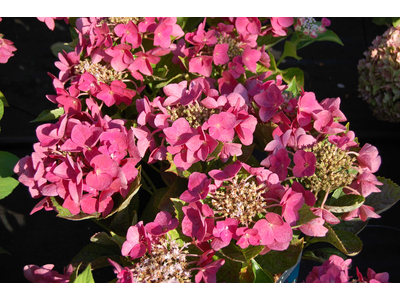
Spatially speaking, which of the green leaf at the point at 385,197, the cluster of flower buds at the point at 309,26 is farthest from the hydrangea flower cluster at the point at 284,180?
the cluster of flower buds at the point at 309,26

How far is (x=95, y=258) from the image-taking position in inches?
35.9

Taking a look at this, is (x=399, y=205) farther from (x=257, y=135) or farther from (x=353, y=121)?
(x=257, y=135)

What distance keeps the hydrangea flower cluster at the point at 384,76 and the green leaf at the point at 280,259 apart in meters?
1.00

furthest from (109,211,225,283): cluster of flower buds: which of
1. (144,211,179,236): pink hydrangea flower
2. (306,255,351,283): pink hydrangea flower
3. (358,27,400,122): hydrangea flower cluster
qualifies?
(358,27,400,122): hydrangea flower cluster

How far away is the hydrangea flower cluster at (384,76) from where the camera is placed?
1.39m

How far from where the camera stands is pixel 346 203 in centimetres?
74

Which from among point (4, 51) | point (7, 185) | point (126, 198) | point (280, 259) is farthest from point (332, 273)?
point (4, 51)

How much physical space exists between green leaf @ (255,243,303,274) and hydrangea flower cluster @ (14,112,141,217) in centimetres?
37

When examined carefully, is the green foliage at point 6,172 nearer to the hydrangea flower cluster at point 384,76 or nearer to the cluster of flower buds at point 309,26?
the cluster of flower buds at point 309,26

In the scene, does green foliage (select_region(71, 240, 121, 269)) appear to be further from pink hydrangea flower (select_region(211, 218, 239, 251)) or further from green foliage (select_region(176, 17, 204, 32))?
green foliage (select_region(176, 17, 204, 32))

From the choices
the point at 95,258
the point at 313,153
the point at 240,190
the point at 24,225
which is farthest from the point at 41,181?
the point at 24,225

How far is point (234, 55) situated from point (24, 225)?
122 cm

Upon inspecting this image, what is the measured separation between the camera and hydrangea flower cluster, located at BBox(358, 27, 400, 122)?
54.7 inches

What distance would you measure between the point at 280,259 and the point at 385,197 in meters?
0.32
